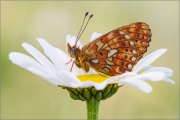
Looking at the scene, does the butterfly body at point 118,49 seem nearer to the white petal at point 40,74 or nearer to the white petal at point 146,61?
the white petal at point 146,61

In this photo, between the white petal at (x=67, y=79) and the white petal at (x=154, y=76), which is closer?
the white petal at (x=154, y=76)

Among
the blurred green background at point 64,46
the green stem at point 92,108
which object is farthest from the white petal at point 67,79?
the blurred green background at point 64,46

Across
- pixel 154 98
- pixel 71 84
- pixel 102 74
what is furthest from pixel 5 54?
pixel 71 84

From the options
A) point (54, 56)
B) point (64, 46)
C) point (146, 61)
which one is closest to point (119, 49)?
point (146, 61)

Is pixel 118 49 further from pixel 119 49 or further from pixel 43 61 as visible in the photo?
pixel 43 61

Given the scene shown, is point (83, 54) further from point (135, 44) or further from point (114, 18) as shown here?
point (114, 18)

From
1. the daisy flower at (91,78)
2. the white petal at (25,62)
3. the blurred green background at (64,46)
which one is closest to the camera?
the daisy flower at (91,78)

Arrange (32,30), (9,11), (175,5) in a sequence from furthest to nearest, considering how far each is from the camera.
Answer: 1. (175,5)
2. (9,11)
3. (32,30)
